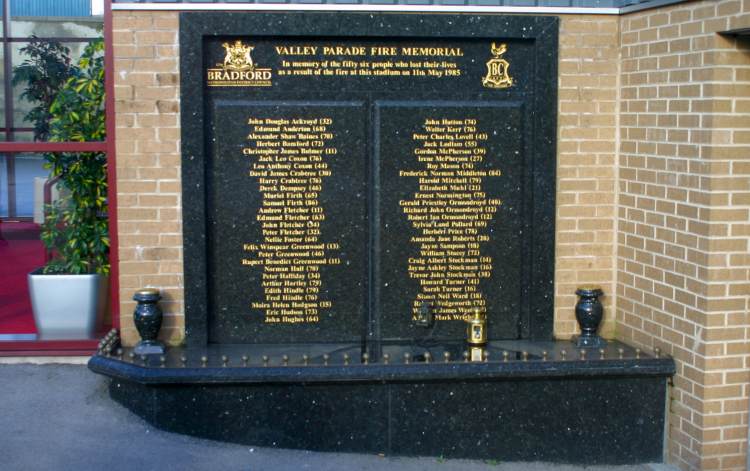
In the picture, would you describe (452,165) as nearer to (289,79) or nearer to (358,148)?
(358,148)

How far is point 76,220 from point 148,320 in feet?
4.03

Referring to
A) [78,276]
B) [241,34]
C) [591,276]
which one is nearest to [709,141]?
[591,276]

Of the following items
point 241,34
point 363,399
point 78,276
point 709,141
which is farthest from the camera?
point 78,276

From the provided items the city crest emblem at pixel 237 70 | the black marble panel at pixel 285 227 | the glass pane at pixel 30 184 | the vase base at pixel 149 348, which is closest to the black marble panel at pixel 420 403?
the vase base at pixel 149 348

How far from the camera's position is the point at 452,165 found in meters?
6.84

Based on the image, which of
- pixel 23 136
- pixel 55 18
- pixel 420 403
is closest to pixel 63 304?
pixel 23 136

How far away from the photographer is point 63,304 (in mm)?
7094

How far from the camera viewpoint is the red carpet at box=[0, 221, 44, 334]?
7348 mm

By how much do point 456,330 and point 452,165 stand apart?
1.12m

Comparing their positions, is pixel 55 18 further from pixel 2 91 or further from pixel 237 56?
pixel 237 56

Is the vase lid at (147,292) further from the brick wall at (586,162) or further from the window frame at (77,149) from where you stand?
the brick wall at (586,162)

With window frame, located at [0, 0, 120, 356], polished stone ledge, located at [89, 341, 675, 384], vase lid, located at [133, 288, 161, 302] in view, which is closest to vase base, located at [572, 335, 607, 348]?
polished stone ledge, located at [89, 341, 675, 384]

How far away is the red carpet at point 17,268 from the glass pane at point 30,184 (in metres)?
0.10

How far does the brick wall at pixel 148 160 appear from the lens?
6.59 meters
